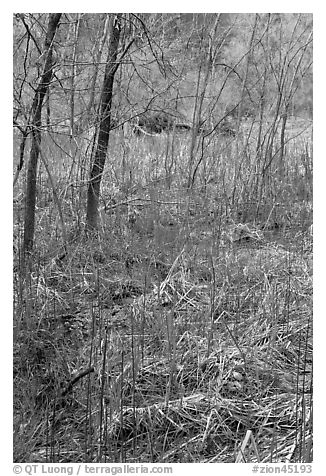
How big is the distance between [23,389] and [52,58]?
1708mm

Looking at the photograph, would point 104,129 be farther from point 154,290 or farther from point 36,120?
point 154,290

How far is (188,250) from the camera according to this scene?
116 inches

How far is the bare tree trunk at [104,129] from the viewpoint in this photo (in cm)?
303

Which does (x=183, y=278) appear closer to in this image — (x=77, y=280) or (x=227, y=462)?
(x=77, y=280)

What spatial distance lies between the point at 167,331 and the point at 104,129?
1.53 metres

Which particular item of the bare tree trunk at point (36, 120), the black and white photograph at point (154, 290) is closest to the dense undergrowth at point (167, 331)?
the black and white photograph at point (154, 290)

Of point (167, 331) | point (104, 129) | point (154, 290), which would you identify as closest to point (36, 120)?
point (104, 129)

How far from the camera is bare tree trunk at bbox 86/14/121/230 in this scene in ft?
9.94

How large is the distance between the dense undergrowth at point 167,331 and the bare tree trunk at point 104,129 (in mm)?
80

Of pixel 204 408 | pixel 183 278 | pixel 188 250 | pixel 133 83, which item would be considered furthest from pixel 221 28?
pixel 204 408

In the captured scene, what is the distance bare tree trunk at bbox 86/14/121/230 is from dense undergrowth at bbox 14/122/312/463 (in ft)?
0.26

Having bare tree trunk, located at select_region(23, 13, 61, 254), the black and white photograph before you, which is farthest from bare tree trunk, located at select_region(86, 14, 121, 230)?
bare tree trunk, located at select_region(23, 13, 61, 254)

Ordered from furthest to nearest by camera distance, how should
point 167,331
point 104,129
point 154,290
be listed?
point 104,129 < point 154,290 < point 167,331

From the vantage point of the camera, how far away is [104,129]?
3227 millimetres
